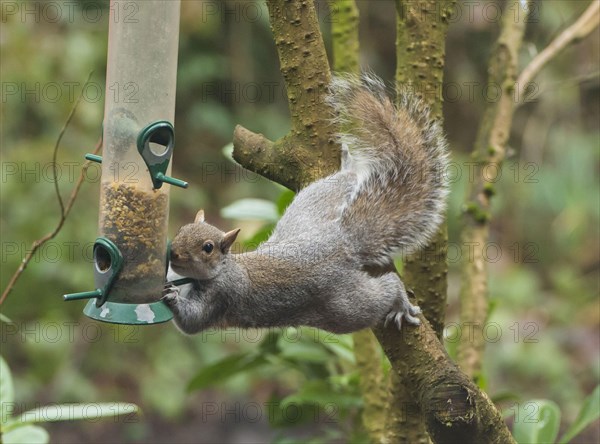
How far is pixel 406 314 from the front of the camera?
6.68 feet

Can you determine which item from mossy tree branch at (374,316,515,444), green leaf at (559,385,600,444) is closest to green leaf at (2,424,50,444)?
mossy tree branch at (374,316,515,444)

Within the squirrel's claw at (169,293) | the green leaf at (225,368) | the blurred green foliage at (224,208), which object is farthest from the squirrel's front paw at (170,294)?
the blurred green foliage at (224,208)

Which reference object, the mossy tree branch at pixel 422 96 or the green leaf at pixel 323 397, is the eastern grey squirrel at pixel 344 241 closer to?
the mossy tree branch at pixel 422 96

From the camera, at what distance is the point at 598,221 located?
6664 millimetres

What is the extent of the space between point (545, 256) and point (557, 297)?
1.29ft

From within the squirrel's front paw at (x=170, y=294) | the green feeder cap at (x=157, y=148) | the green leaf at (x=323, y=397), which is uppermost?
the green feeder cap at (x=157, y=148)

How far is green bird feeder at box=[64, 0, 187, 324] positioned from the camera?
2.02m

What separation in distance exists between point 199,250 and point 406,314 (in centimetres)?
51

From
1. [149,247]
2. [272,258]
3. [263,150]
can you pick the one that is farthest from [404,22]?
[149,247]

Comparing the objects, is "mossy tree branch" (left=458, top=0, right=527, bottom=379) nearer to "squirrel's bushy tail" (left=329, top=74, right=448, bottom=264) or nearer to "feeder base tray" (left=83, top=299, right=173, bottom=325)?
"squirrel's bushy tail" (left=329, top=74, right=448, bottom=264)

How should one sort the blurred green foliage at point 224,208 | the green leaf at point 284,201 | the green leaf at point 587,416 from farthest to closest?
the blurred green foliage at point 224,208 < the green leaf at point 284,201 < the green leaf at point 587,416

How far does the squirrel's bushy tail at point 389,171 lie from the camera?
87.2 inches

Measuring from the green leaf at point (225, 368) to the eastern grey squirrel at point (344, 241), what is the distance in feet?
1.67

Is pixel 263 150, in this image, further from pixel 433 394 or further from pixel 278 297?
pixel 433 394
